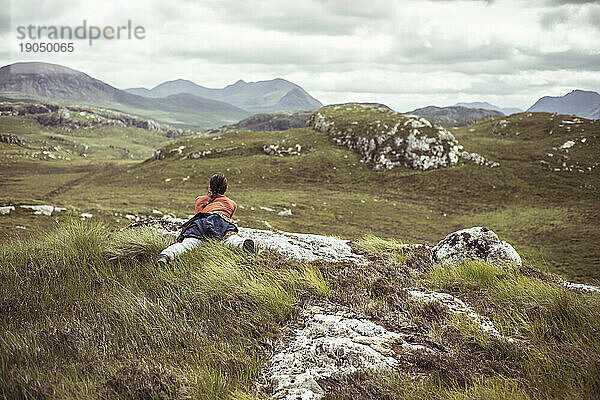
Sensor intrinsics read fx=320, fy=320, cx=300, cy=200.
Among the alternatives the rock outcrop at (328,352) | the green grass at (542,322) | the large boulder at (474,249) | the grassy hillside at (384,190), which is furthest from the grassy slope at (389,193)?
the rock outcrop at (328,352)

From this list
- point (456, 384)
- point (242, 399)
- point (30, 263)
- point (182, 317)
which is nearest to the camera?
point (242, 399)

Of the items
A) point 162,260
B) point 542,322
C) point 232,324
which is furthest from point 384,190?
point 232,324

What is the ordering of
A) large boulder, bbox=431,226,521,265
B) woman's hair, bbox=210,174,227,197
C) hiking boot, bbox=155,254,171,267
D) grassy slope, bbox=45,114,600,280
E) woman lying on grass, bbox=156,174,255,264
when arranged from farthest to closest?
grassy slope, bbox=45,114,600,280
woman's hair, bbox=210,174,227,197
large boulder, bbox=431,226,521,265
woman lying on grass, bbox=156,174,255,264
hiking boot, bbox=155,254,171,267

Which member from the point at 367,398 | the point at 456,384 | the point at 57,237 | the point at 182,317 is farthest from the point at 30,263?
the point at 456,384

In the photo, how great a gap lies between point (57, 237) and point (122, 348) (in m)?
5.00

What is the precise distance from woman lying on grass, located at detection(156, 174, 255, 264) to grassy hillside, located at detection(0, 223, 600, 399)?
285mm

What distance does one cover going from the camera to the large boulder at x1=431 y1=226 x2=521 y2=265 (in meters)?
8.22

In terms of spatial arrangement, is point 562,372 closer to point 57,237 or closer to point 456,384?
point 456,384

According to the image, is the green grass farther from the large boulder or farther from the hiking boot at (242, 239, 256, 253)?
the hiking boot at (242, 239, 256, 253)

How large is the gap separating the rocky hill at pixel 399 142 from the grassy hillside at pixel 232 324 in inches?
2659

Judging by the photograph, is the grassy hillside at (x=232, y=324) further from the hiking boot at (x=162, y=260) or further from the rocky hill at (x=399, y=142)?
the rocky hill at (x=399, y=142)

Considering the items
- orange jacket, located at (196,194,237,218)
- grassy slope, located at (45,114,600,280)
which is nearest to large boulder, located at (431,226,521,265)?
orange jacket, located at (196,194,237,218)

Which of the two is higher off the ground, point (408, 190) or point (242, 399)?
point (242, 399)

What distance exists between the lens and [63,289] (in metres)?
5.16
